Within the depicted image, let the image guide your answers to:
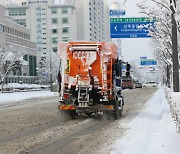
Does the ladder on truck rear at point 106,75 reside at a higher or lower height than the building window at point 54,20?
lower

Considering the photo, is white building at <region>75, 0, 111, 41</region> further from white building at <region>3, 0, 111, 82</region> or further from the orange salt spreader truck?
the orange salt spreader truck

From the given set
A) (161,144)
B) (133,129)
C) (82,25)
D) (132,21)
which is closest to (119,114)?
(133,129)

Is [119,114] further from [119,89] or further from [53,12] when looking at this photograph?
[53,12]

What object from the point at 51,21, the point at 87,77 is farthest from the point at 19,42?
the point at 87,77

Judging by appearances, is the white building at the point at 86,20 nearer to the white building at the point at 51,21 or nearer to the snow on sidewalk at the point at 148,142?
the white building at the point at 51,21

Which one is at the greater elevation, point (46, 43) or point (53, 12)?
point (53, 12)

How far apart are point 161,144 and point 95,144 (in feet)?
5.74

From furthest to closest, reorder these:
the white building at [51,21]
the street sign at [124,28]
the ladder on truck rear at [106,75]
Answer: the white building at [51,21] → the street sign at [124,28] → the ladder on truck rear at [106,75]

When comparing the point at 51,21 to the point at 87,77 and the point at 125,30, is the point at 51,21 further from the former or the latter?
the point at 87,77

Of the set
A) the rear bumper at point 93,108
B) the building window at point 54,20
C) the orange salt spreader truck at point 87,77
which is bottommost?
the rear bumper at point 93,108

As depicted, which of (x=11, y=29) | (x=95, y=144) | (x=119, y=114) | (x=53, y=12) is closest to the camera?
(x=95, y=144)

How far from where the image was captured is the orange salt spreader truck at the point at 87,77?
54.5 feet

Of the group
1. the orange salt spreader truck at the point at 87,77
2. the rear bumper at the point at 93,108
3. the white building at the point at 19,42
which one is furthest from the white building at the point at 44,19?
the rear bumper at the point at 93,108

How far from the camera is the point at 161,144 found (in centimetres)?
948
